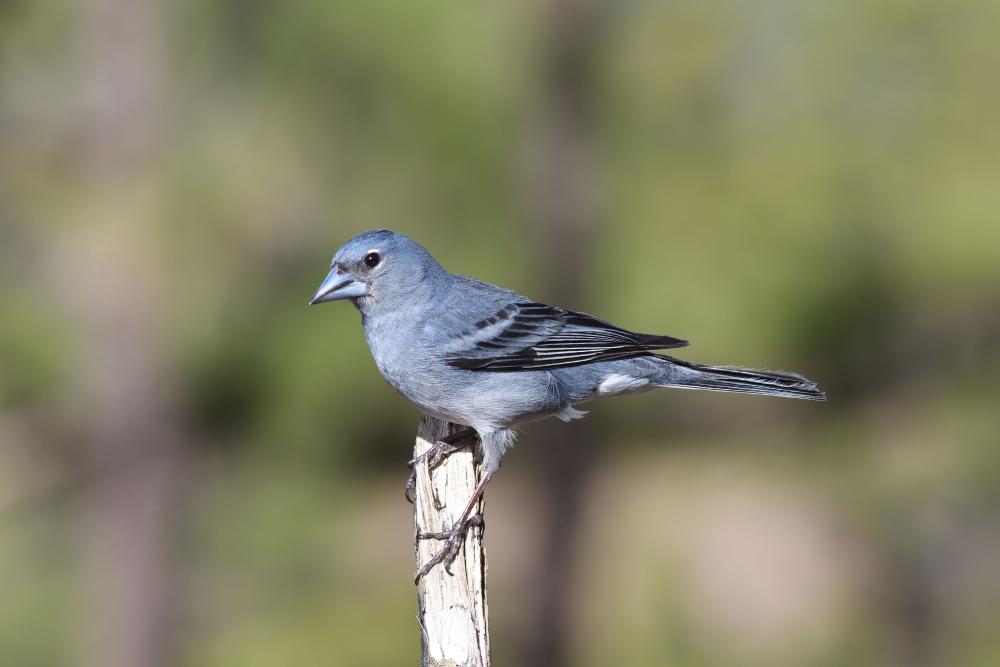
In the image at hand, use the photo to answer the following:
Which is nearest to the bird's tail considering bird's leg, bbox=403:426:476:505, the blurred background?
bird's leg, bbox=403:426:476:505

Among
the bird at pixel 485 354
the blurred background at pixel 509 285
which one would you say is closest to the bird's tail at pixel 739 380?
the bird at pixel 485 354

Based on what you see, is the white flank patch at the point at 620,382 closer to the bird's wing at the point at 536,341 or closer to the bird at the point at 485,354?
the bird at the point at 485,354

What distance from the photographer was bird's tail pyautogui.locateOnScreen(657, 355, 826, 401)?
4.26 m

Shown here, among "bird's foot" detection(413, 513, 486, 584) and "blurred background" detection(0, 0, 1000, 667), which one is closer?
"bird's foot" detection(413, 513, 486, 584)

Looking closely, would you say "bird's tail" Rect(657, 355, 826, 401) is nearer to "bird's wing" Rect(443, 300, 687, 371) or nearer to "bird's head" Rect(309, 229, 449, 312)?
"bird's wing" Rect(443, 300, 687, 371)

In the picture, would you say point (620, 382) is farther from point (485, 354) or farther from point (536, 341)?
point (485, 354)

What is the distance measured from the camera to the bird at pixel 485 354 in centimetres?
425

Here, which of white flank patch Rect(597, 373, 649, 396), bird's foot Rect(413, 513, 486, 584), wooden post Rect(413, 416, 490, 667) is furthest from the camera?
white flank patch Rect(597, 373, 649, 396)

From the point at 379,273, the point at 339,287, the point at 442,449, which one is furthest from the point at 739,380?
the point at 339,287

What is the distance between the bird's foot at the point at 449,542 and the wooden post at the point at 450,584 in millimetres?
18

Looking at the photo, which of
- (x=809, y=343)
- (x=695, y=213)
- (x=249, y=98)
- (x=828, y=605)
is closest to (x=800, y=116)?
(x=695, y=213)

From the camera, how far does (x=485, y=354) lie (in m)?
4.41

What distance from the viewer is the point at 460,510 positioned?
4.07 metres

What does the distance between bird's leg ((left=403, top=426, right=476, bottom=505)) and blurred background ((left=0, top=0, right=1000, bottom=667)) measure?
196 inches
